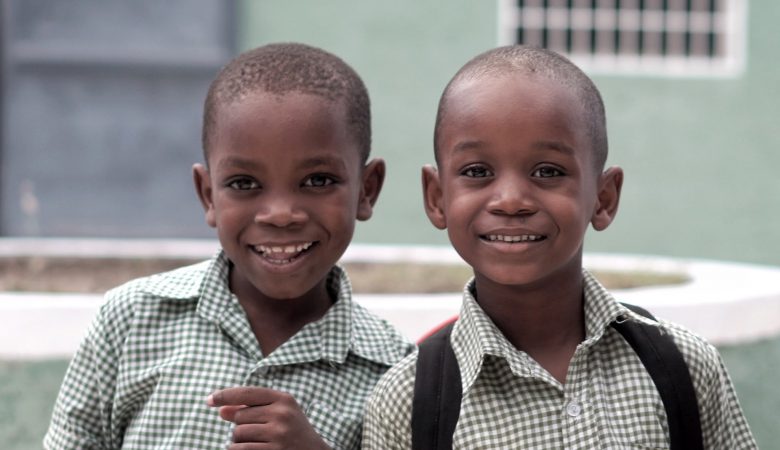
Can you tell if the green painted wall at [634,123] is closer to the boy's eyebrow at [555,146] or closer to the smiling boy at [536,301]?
the smiling boy at [536,301]

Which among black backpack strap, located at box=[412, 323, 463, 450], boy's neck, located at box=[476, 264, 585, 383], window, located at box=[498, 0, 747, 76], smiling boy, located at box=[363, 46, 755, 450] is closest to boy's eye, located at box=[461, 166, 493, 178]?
smiling boy, located at box=[363, 46, 755, 450]

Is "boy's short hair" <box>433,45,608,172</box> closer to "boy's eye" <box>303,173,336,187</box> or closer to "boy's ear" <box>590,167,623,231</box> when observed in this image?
"boy's ear" <box>590,167,623,231</box>

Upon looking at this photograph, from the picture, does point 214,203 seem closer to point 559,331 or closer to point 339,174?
point 339,174

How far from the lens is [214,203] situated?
218 centimetres

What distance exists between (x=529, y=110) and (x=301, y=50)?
59 centimetres

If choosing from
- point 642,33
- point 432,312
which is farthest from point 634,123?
point 432,312

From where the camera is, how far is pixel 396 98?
9516 mm

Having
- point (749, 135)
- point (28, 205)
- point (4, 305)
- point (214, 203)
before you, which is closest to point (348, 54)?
point (28, 205)

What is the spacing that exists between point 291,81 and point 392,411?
70 centimetres

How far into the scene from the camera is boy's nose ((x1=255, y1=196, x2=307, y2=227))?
2066 millimetres

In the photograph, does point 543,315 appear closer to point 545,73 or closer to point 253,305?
point 545,73

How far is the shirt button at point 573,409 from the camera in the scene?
188cm

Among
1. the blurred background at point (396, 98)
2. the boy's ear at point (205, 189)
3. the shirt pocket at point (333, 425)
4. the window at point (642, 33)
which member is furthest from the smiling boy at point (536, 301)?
the window at point (642, 33)

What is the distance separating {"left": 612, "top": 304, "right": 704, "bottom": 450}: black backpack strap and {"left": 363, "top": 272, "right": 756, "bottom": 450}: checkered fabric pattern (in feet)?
0.05
